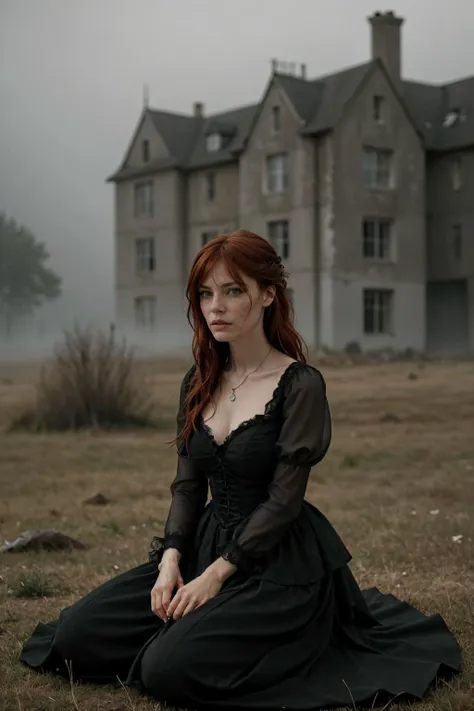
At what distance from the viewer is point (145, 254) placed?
12250 millimetres

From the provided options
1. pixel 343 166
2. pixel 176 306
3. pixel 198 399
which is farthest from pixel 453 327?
pixel 198 399

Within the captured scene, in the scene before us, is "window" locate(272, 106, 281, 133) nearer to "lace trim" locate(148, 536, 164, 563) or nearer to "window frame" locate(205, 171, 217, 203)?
"window frame" locate(205, 171, 217, 203)

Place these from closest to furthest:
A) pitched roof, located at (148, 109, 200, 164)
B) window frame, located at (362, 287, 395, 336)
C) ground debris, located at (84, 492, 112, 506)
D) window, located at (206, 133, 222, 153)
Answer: ground debris, located at (84, 492, 112, 506) < window frame, located at (362, 287, 395, 336) < window, located at (206, 133, 222, 153) < pitched roof, located at (148, 109, 200, 164)

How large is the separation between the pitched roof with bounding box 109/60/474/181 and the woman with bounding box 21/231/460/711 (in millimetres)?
10335

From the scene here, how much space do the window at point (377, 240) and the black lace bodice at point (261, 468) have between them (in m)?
10.6

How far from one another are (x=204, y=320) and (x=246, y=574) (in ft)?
1.99

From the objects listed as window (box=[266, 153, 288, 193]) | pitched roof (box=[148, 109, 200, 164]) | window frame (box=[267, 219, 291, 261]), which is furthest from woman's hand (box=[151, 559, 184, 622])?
pitched roof (box=[148, 109, 200, 164])

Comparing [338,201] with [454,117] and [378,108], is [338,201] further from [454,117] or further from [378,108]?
[454,117]

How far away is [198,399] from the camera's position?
8.12 ft

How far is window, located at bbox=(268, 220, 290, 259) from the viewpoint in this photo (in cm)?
1220

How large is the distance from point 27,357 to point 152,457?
1809mm

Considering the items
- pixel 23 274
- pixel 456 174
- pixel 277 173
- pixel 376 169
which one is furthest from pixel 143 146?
pixel 23 274

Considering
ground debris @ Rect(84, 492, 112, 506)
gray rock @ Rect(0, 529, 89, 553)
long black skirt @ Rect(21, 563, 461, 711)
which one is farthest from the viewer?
ground debris @ Rect(84, 492, 112, 506)

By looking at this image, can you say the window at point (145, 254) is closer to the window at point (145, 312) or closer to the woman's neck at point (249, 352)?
the window at point (145, 312)
